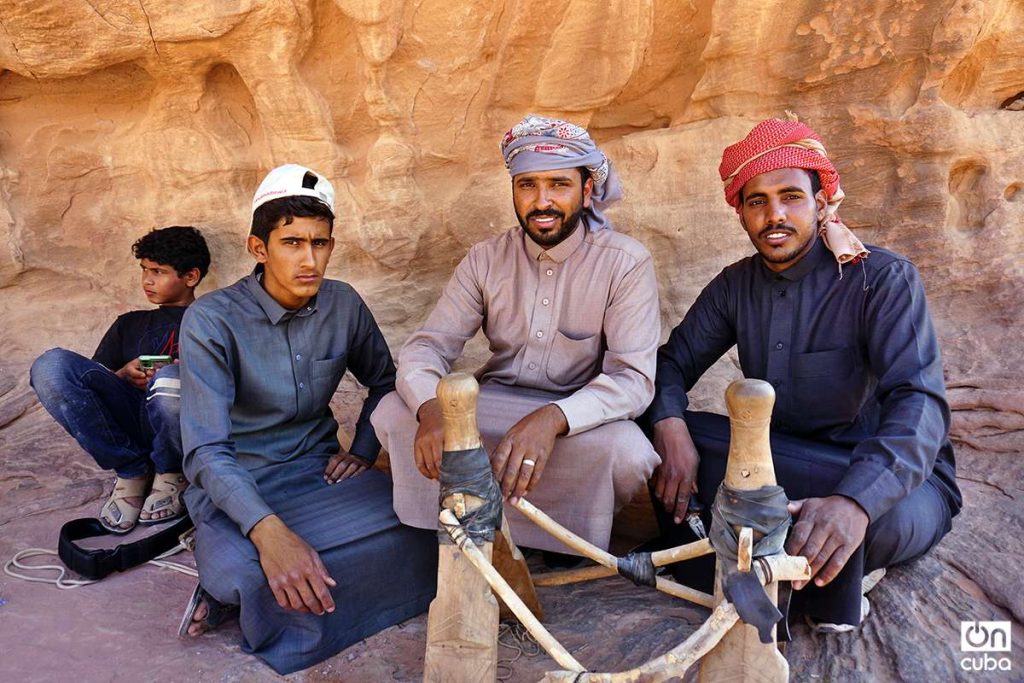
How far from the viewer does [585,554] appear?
1.85 meters

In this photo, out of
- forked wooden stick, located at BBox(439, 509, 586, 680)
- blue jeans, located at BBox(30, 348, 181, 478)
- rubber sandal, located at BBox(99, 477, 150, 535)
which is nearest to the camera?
forked wooden stick, located at BBox(439, 509, 586, 680)

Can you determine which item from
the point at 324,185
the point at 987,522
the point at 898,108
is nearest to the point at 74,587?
the point at 324,185

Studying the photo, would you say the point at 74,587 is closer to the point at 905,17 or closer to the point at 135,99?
the point at 135,99

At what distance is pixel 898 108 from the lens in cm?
338

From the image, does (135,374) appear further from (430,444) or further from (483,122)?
(483,122)

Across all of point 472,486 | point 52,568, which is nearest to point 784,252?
point 472,486

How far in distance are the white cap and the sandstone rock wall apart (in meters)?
0.97

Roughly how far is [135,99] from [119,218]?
59cm

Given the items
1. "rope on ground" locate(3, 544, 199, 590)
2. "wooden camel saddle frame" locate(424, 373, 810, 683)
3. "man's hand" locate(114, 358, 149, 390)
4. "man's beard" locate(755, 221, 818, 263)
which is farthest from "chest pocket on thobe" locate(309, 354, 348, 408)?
"man's beard" locate(755, 221, 818, 263)

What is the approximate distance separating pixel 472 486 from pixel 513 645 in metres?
0.71

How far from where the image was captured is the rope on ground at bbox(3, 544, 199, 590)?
2607mm

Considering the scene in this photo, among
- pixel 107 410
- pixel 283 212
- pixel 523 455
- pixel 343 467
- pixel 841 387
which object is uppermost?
pixel 283 212

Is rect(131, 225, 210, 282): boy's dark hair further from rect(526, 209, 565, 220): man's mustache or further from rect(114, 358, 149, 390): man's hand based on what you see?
rect(526, 209, 565, 220): man's mustache

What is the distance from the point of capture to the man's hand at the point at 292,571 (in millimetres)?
2117
